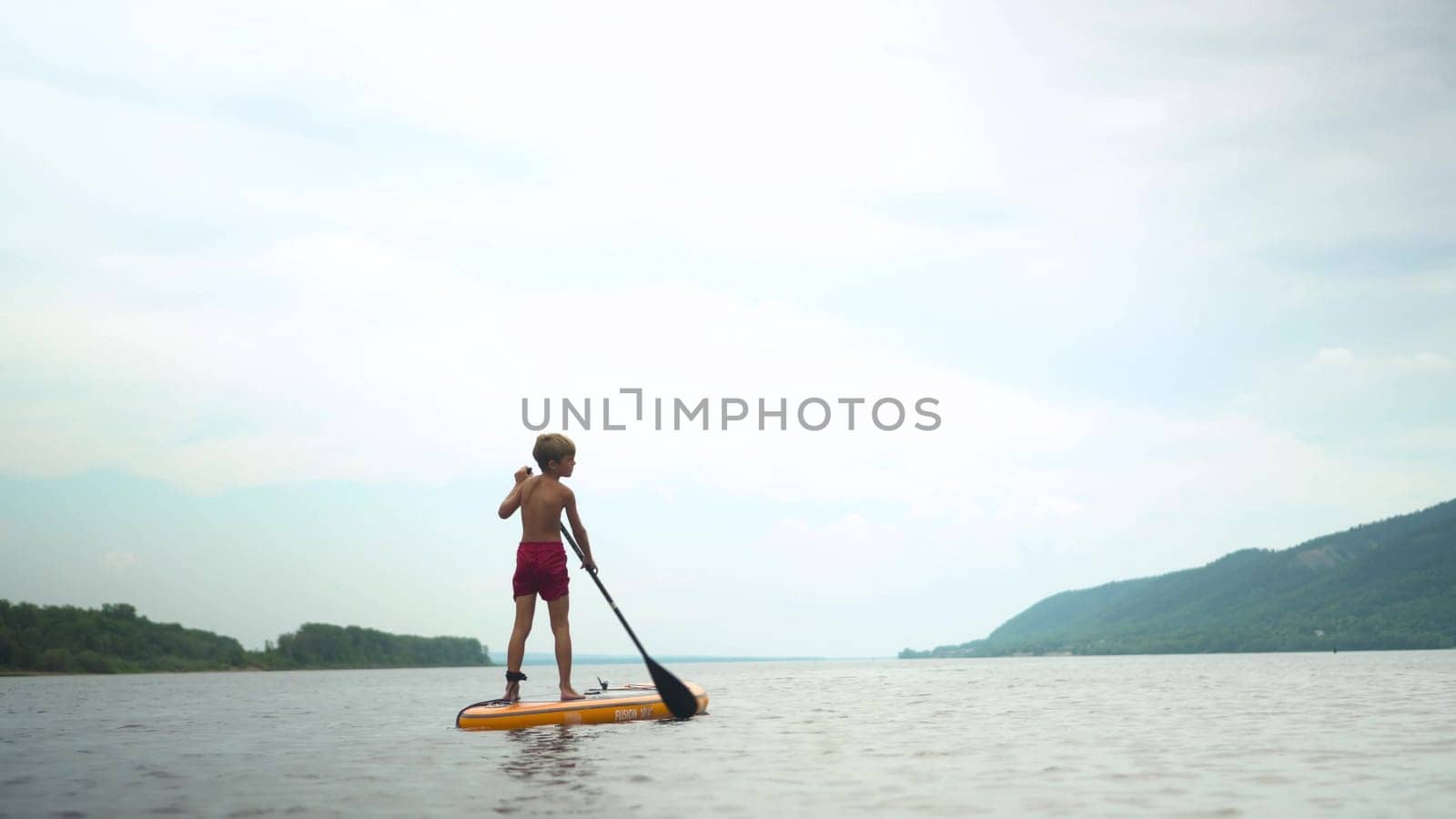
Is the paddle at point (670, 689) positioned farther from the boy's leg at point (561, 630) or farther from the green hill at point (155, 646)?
the green hill at point (155, 646)

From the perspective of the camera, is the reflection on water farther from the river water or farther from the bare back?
the bare back

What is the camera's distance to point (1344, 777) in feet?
25.0

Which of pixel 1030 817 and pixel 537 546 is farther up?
pixel 537 546

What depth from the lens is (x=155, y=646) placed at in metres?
116

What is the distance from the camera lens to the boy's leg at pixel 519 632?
12.3 meters

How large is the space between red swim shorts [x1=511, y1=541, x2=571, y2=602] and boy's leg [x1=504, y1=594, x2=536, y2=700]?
0.12 metres

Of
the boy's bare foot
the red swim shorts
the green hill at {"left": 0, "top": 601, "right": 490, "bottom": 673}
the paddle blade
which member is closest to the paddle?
the paddle blade

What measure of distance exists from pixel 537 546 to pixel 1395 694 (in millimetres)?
15910

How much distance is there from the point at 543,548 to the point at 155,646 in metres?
119

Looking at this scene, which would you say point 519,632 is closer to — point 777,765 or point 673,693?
point 673,693

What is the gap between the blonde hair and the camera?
1252cm

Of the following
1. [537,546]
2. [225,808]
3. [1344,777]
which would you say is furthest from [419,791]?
[1344,777]

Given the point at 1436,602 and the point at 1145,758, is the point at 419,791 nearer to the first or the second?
the point at 1145,758

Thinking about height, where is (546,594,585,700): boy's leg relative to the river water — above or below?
above
